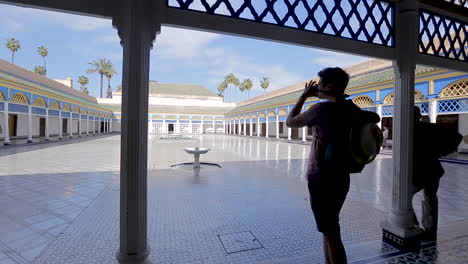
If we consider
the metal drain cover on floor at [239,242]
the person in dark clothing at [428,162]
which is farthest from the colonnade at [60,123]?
the person in dark clothing at [428,162]

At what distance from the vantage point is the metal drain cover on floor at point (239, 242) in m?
2.92

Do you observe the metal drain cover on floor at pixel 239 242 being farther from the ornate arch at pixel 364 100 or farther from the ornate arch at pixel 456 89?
the ornate arch at pixel 364 100

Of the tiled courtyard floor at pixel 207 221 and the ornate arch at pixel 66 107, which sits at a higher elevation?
the ornate arch at pixel 66 107

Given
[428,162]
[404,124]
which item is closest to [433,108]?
[428,162]

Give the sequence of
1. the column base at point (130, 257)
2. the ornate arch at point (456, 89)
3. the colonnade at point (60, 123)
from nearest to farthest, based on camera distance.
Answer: the column base at point (130, 257)
the ornate arch at point (456, 89)
the colonnade at point (60, 123)

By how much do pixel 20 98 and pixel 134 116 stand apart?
19722mm

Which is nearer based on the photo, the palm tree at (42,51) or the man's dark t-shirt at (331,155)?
the man's dark t-shirt at (331,155)

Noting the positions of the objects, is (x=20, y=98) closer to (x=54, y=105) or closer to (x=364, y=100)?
(x=54, y=105)

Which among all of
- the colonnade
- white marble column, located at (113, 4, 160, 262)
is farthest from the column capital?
the colonnade

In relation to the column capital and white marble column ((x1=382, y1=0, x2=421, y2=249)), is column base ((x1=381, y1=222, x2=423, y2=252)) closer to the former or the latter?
white marble column ((x1=382, y1=0, x2=421, y2=249))

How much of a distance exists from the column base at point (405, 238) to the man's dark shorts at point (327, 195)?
1.66 m

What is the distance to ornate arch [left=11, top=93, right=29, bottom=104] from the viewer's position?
15633 millimetres

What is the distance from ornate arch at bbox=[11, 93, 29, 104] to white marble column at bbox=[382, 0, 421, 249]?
67.0 ft

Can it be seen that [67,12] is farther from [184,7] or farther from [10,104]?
[10,104]
